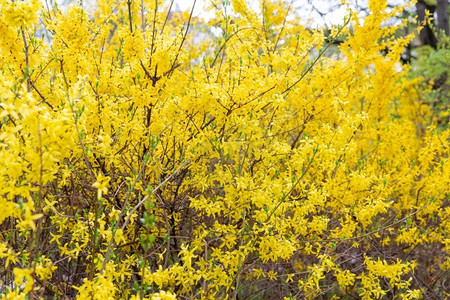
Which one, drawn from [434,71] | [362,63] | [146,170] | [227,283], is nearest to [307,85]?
[362,63]

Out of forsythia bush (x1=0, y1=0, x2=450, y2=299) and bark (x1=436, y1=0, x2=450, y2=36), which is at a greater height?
bark (x1=436, y1=0, x2=450, y2=36)

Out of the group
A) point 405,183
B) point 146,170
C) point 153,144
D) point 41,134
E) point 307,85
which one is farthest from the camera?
point 405,183

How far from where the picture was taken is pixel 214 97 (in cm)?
255

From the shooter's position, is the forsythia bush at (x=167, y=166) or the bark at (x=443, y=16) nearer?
the forsythia bush at (x=167, y=166)

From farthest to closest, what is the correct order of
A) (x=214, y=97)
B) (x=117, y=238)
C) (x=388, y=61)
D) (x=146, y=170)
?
(x=388, y=61) → (x=146, y=170) → (x=214, y=97) → (x=117, y=238)

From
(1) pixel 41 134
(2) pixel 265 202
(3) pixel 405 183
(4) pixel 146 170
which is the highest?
(1) pixel 41 134

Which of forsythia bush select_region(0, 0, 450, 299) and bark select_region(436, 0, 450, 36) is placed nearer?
forsythia bush select_region(0, 0, 450, 299)

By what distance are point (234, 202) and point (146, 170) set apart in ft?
2.19

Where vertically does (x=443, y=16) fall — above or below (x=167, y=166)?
above

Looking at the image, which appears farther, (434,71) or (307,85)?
(434,71)

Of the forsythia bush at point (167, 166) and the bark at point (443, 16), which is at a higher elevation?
the bark at point (443, 16)

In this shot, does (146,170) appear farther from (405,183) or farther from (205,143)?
(405,183)

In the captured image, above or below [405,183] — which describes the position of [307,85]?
above

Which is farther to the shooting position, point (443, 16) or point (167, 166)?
point (443, 16)
